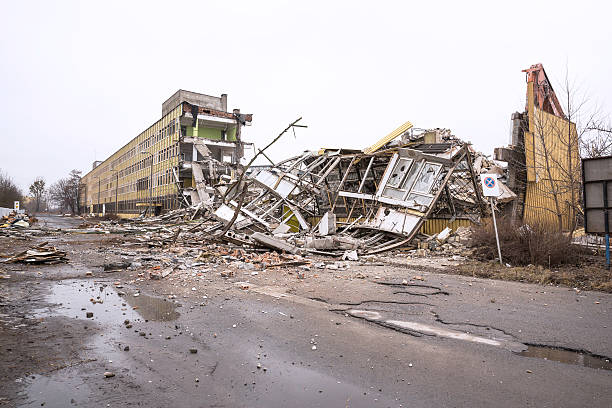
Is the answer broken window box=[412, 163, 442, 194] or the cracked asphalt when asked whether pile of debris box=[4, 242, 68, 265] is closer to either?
the cracked asphalt

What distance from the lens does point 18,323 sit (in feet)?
15.4

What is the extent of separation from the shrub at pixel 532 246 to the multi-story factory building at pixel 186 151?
98.7 ft

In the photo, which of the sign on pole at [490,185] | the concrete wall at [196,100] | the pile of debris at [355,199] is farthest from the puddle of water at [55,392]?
the concrete wall at [196,100]

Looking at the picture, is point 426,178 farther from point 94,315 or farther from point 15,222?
point 15,222

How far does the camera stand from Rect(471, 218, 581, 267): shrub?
917 cm

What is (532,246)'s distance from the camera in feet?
30.6

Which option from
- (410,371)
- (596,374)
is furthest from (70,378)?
(596,374)

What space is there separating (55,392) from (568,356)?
4.77m

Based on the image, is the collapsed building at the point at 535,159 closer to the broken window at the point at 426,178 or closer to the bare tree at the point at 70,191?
the broken window at the point at 426,178

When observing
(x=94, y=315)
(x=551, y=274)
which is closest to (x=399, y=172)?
(x=551, y=274)

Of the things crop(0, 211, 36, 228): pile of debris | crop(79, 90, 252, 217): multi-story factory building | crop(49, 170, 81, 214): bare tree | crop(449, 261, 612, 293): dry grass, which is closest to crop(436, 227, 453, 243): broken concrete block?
crop(449, 261, 612, 293): dry grass

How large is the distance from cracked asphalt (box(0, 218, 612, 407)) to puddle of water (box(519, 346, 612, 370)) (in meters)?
0.03

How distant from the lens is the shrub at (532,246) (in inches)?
361

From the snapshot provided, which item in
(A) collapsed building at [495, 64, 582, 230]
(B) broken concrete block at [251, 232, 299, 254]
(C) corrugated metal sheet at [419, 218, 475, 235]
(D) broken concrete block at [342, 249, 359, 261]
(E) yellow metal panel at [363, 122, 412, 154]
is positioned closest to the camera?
(D) broken concrete block at [342, 249, 359, 261]
